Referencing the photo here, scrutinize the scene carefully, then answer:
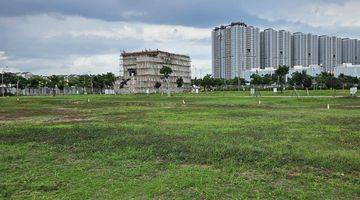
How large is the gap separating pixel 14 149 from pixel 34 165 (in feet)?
11.5

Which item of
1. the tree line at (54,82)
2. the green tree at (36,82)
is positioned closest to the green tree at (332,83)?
the tree line at (54,82)

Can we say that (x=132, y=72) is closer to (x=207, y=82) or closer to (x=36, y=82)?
(x=207, y=82)

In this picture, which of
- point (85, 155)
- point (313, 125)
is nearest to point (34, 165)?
point (85, 155)

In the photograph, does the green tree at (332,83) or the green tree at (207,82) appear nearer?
the green tree at (332,83)

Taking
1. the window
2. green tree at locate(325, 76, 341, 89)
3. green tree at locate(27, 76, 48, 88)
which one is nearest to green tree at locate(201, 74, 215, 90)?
the window

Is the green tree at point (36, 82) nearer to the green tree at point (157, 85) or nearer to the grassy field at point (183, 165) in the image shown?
the green tree at point (157, 85)

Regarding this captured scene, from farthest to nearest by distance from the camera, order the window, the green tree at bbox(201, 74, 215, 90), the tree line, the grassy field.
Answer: the window, the green tree at bbox(201, 74, 215, 90), the tree line, the grassy field

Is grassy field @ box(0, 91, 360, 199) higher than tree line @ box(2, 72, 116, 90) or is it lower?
lower

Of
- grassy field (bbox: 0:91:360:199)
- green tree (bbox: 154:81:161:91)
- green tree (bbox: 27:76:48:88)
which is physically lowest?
grassy field (bbox: 0:91:360:199)

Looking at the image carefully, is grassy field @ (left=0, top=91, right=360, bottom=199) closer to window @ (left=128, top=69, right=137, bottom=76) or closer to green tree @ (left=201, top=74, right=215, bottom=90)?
green tree @ (left=201, top=74, right=215, bottom=90)

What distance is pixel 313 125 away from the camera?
900 inches

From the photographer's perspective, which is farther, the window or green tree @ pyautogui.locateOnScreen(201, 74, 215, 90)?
the window

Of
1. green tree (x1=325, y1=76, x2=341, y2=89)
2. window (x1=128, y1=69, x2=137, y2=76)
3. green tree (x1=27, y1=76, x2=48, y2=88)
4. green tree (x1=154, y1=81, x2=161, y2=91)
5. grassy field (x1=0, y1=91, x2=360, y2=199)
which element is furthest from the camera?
window (x1=128, y1=69, x2=137, y2=76)

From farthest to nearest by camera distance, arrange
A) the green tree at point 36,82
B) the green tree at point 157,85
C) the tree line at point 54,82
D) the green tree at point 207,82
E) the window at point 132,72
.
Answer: the window at point 132,72, the green tree at point 157,85, the green tree at point 207,82, the green tree at point 36,82, the tree line at point 54,82
